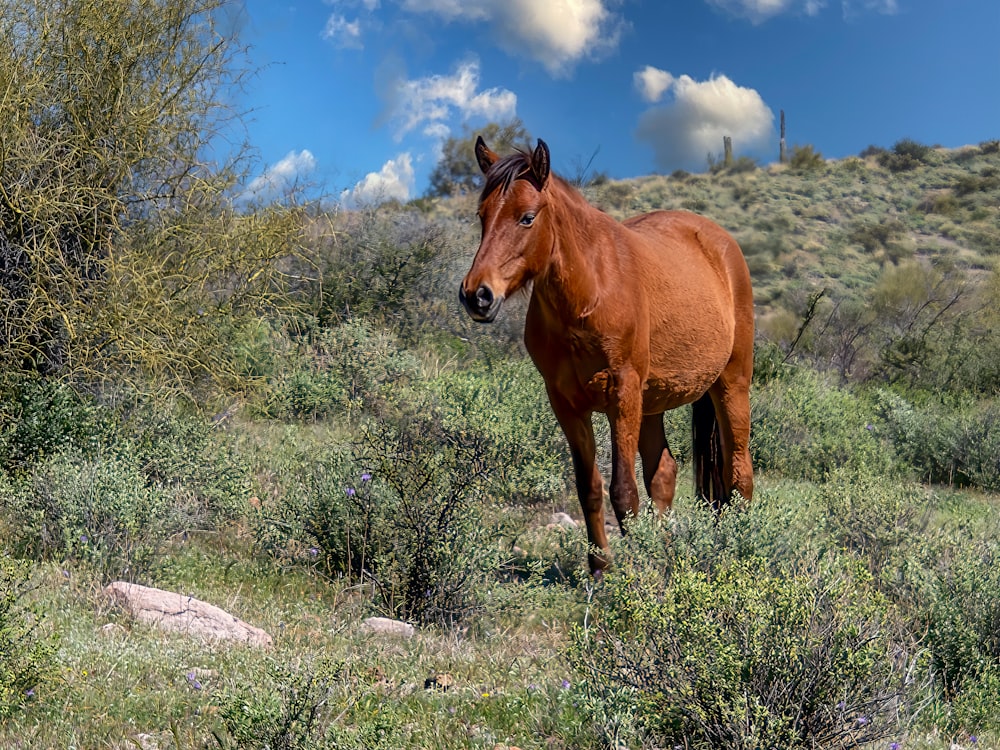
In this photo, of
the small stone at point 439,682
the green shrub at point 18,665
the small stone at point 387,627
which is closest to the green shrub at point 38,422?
the small stone at point 387,627

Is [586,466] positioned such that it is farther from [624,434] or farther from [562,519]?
[562,519]

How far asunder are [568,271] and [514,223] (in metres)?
0.47

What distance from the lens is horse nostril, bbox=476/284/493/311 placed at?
4855mm

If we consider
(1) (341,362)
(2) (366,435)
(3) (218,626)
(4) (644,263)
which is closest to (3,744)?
(3) (218,626)

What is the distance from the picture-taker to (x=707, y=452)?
7.26 meters

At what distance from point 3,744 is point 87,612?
1.46 meters

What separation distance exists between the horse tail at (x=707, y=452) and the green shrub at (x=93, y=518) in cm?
375

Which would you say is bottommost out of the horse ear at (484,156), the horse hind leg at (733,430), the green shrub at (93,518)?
the green shrub at (93,518)

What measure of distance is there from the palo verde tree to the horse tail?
387 cm

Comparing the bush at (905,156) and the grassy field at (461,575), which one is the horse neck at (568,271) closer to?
the grassy field at (461,575)

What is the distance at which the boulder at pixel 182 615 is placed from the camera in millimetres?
4609

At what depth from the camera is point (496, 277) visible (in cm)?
501

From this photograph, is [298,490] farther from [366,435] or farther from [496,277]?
[496,277]

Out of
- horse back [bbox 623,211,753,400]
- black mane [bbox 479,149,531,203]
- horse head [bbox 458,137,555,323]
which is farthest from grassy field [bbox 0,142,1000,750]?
black mane [bbox 479,149,531,203]
